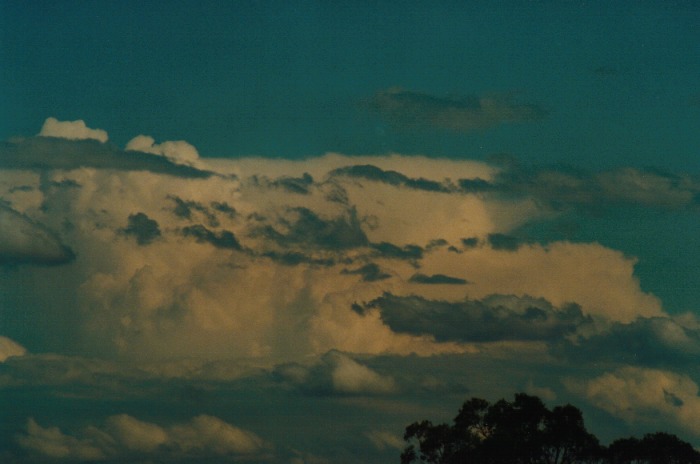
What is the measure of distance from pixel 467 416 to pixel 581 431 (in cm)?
1745

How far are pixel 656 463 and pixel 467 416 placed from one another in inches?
1119

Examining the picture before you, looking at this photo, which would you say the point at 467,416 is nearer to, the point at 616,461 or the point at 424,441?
the point at 424,441

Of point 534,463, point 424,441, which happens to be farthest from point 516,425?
point 424,441

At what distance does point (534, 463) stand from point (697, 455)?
24.6 meters

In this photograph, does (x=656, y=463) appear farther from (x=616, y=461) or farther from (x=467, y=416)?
(x=467, y=416)

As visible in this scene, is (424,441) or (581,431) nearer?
(581,431)

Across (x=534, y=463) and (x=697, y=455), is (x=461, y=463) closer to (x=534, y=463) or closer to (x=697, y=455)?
(x=534, y=463)

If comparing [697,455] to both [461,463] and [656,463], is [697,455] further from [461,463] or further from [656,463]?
[461,463]

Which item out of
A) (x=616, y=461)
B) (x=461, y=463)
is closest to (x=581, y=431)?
(x=616, y=461)

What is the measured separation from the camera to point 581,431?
Result: 558ft

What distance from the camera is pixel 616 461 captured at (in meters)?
172

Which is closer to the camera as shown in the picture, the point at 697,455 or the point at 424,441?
the point at 697,455

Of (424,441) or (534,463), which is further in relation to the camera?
(424,441)

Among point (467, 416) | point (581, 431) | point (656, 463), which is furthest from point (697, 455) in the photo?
point (467, 416)
